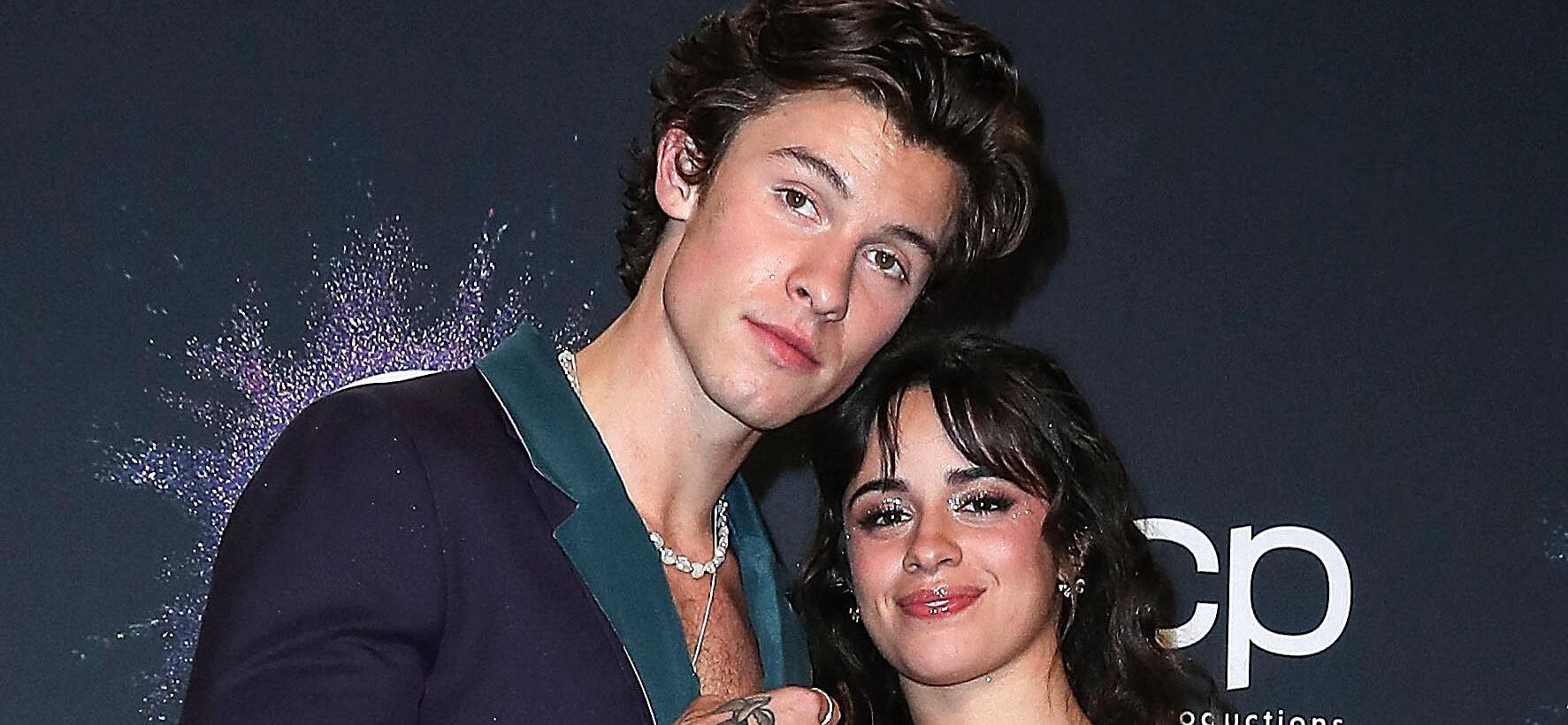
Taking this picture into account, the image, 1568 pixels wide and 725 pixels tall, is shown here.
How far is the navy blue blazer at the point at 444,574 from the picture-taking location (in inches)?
43.3

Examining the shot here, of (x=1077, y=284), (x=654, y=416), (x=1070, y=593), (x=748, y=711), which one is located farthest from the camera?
(x=1077, y=284)

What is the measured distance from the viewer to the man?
1125 mm

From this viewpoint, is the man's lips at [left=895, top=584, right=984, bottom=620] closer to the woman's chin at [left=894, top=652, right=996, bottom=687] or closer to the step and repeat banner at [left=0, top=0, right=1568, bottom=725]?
the woman's chin at [left=894, top=652, right=996, bottom=687]

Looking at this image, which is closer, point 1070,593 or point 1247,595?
point 1070,593

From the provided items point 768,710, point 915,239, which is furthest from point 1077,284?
point 768,710

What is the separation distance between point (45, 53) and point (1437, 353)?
1529 millimetres

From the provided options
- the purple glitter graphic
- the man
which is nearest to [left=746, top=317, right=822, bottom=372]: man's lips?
the man

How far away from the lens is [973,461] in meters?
1.66

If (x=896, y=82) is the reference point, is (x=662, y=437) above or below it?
below

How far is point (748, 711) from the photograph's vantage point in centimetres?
130

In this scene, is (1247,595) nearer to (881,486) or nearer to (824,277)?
(881,486)

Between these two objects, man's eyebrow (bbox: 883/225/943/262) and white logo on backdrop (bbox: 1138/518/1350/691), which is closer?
man's eyebrow (bbox: 883/225/943/262)

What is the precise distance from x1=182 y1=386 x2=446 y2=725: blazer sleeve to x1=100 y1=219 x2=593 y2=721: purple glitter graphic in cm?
78

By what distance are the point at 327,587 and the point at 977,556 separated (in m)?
0.68
